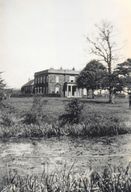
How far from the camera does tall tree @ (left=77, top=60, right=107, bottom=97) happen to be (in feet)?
76.4

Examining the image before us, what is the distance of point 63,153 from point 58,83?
2815cm

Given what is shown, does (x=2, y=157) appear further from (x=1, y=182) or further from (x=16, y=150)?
(x=1, y=182)

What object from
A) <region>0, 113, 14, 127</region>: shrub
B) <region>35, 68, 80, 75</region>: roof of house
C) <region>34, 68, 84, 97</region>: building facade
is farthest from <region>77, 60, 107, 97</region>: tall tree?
<region>0, 113, 14, 127</region>: shrub

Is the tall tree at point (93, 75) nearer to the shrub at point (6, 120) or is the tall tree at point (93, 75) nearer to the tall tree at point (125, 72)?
the tall tree at point (125, 72)

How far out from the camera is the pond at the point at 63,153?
22.6 ft

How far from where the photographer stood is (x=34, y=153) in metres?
8.43

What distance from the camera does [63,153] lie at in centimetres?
842

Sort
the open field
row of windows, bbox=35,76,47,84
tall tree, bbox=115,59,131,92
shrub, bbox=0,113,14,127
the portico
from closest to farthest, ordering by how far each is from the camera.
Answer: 1. the open field
2. shrub, bbox=0,113,14,127
3. tall tree, bbox=115,59,131,92
4. the portico
5. row of windows, bbox=35,76,47,84

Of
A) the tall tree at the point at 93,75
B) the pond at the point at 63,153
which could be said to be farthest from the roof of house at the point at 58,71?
the pond at the point at 63,153

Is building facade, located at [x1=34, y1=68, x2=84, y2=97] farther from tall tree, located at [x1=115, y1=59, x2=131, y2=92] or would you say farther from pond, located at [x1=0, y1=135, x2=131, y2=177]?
pond, located at [x1=0, y1=135, x2=131, y2=177]

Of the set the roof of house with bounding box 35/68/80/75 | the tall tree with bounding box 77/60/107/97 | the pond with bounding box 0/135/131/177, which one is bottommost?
the pond with bounding box 0/135/131/177

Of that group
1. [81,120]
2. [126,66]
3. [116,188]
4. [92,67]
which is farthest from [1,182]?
[92,67]

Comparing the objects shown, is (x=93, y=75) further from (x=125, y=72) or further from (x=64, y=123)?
(x=64, y=123)

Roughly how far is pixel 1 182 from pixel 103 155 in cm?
342
